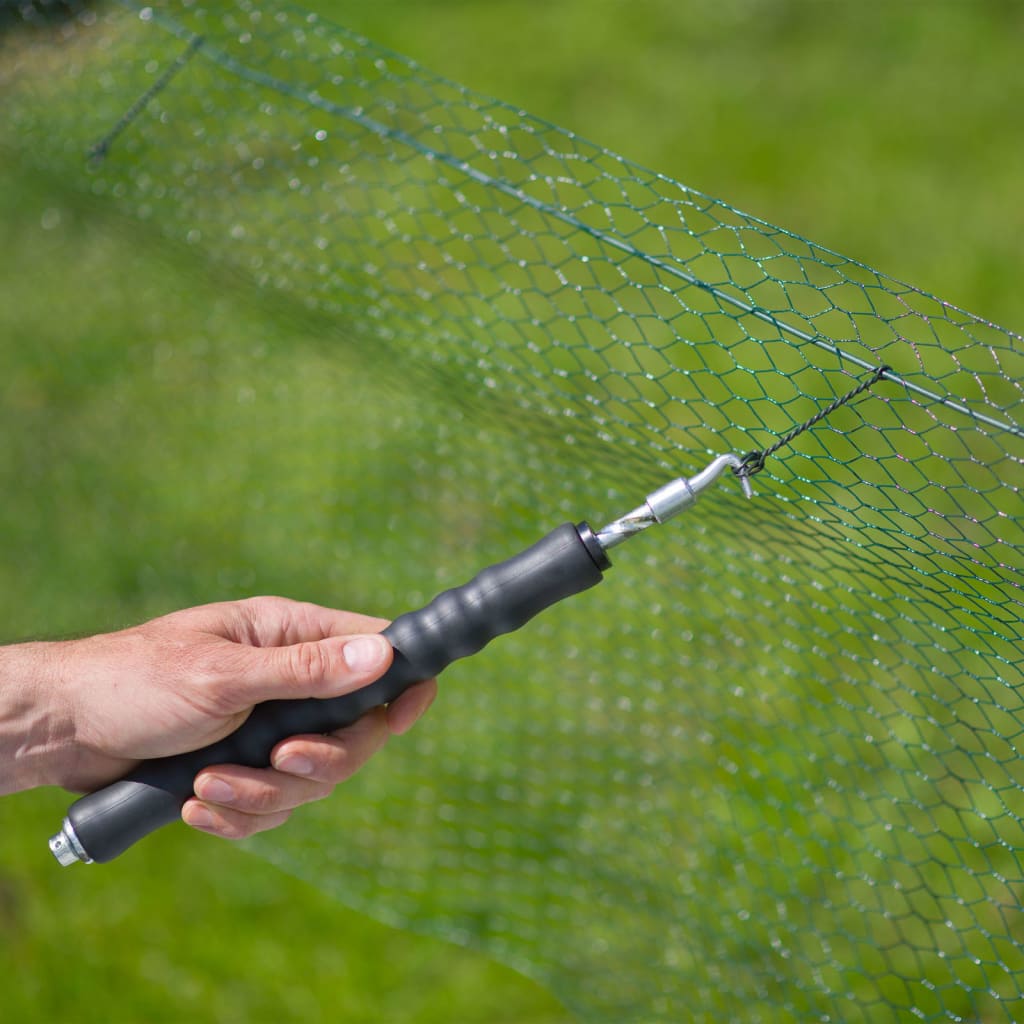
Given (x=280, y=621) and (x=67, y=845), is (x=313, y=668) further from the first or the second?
(x=67, y=845)

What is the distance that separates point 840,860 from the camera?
7.35ft

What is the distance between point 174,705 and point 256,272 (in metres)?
1.33

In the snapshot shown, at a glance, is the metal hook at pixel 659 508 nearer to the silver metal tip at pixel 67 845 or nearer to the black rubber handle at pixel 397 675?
the black rubber handle at pixel 397 675

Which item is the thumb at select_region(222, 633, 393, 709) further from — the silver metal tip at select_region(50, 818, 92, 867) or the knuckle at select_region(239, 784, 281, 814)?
the silver metal tip at select_region(50, 818, 92, 867)

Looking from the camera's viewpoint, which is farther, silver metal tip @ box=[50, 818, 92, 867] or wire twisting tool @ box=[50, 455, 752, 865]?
silver metal tip @ box=[50, 818, 92, 867]

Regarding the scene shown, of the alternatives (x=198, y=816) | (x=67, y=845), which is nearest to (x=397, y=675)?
(x=198, y=816)

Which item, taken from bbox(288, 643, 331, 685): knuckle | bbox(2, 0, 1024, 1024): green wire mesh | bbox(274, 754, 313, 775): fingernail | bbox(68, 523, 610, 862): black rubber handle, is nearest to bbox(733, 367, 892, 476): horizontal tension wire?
bbox(68, 523, 610, 862): black rubber handle

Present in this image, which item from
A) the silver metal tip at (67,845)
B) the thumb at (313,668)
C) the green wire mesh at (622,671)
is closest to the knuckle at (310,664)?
the thumb at (313,668)

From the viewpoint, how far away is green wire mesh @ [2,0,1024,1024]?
205 cm

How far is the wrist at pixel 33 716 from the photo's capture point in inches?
61.8

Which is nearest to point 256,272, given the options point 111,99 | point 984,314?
point 111,99

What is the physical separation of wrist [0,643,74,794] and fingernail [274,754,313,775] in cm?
32

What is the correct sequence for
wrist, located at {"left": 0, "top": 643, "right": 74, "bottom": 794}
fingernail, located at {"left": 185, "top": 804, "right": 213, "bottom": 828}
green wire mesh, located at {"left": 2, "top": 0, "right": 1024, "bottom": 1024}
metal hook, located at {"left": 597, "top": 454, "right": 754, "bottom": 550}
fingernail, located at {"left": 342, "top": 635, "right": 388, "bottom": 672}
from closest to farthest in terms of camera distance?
metal hook, located at {"left": 597, "top": 454, "right": 754, "bottom": 550}, fingernail, located at {"left": 342, "top": 635, "right": 388, "bottom": 672}, fingernail, located at {"left": 185, "top": 804, "right": 213, "bottom": 828}, wrist, located at {"left": 0, "top": 643, "right": 74, "bottom": 794}, green wire mesh, located at {"left": 2, "top": 0, "right": 1024, "bottom": 1024}

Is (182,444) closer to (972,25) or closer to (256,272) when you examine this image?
(256,272)
